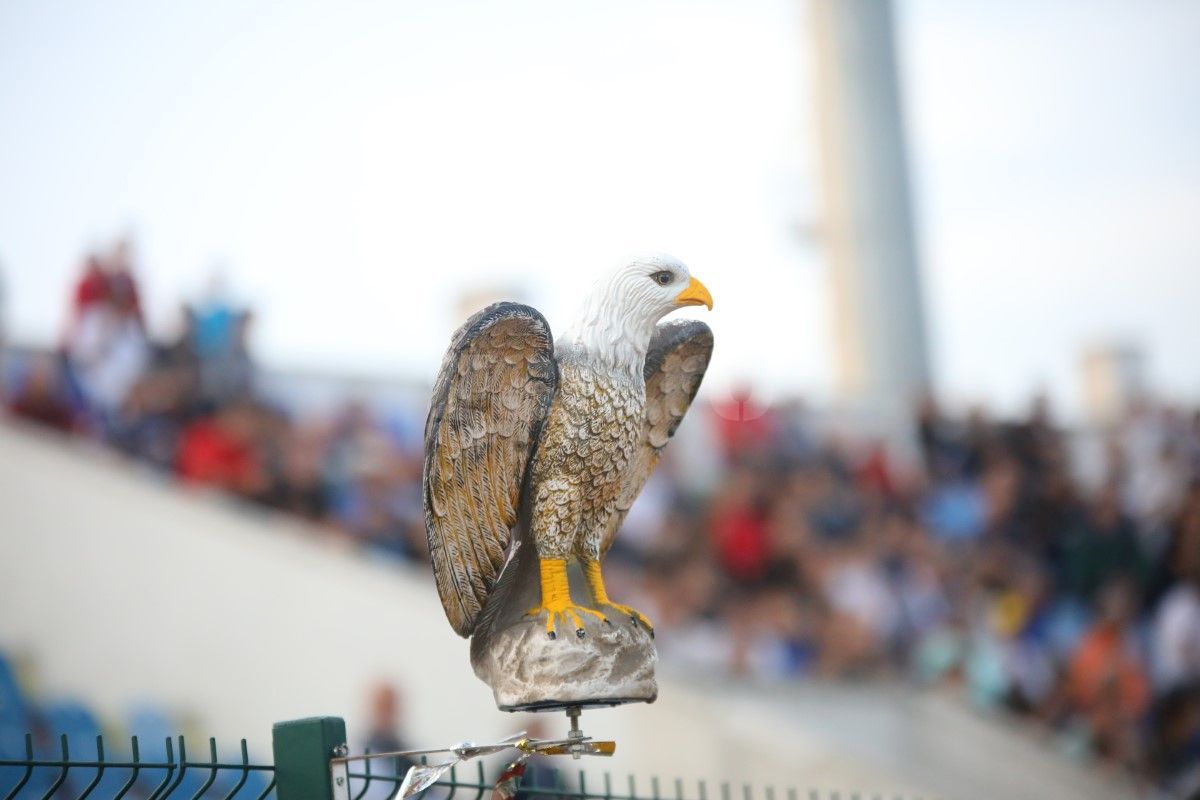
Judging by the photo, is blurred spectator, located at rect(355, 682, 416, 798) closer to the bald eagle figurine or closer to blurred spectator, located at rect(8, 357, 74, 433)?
blurred spectator, located at rect(8, 357, 74, 433)

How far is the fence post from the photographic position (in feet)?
12.1

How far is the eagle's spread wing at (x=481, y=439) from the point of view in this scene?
371cm

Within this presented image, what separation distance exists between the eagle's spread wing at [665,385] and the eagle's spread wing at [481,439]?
497 millimetres

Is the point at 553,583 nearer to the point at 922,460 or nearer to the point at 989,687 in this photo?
the point at 989,687

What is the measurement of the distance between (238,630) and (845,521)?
430cm

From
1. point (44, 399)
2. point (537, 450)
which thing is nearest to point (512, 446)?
point (537, 450)

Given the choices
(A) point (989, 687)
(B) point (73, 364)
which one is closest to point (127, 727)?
(B) point (73, 364)

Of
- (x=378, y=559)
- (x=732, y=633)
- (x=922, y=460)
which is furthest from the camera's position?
(x=922, y=460)

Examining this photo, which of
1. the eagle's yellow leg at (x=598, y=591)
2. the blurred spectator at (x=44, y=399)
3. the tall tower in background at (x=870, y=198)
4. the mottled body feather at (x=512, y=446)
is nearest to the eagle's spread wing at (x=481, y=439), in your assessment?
the mottled body feather at (x=512, y=446)

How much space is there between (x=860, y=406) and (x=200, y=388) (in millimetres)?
5688

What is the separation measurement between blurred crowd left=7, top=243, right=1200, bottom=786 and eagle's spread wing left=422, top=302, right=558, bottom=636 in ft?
14.9

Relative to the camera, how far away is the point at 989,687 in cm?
996

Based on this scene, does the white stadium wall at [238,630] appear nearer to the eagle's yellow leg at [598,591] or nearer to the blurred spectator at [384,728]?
the blurred spectator at [384,728]

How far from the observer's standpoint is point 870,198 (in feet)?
43.1
